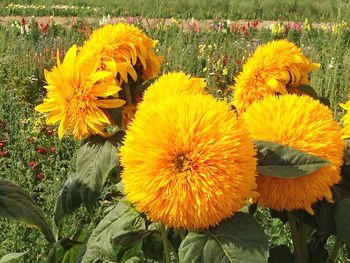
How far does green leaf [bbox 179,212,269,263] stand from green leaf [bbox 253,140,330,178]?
85 mm

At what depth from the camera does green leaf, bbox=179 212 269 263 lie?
745 mm

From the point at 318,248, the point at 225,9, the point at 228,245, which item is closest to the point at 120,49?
the point at 228,245

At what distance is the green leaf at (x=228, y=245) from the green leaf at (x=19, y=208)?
36cm

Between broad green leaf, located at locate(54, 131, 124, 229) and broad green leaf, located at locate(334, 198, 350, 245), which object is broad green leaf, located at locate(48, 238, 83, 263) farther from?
broad green leaf, located at locate(334, 198, 350, 245)

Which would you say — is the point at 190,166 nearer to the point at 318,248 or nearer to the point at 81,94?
the point at 81,94

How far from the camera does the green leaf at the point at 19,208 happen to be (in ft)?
3.15

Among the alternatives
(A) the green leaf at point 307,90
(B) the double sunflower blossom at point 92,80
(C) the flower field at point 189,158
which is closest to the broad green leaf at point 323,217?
(C) the flower field at point 189,158

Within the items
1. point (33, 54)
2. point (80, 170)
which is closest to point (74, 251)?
point (80, 170)

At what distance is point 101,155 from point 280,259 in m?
0.42

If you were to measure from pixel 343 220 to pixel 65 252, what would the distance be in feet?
2.11

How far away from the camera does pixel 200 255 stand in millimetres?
755

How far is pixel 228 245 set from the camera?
0.76m

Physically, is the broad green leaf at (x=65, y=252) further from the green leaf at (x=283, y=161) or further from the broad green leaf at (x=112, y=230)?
the green leaf at (x=283, y=161)

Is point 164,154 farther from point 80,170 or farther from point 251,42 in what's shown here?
point 251,42
